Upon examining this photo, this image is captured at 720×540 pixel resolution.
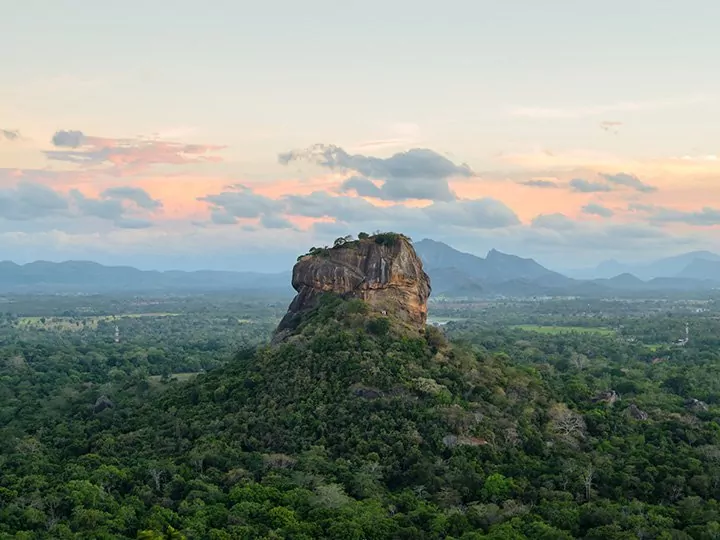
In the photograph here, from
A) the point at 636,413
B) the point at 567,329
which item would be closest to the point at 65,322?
the point at 567,329

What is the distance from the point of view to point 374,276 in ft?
158

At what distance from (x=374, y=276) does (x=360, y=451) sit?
16.0 m

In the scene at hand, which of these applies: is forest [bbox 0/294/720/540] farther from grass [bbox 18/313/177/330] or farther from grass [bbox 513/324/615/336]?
grass [bbox 18/313/177/330]

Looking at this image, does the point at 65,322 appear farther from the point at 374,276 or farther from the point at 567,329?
the point at 374,276

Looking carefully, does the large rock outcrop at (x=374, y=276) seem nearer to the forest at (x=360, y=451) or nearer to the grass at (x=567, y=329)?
the forest at (x=360, y=451)

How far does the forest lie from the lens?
2833 cm

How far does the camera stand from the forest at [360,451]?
92.9 feet

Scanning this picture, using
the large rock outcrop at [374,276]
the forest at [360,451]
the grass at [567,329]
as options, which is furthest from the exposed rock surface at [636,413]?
the grass at [567,329]

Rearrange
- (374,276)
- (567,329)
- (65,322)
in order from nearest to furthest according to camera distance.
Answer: (374,276), (567,329), (65,322)

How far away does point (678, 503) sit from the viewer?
30078 mm

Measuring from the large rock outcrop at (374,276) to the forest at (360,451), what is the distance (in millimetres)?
1984

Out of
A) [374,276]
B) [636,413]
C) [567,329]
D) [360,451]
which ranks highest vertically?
[374,276]

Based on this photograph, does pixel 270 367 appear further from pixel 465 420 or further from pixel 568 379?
pixel 568 379

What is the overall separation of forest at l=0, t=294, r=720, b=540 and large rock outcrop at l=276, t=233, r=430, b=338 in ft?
6.51
